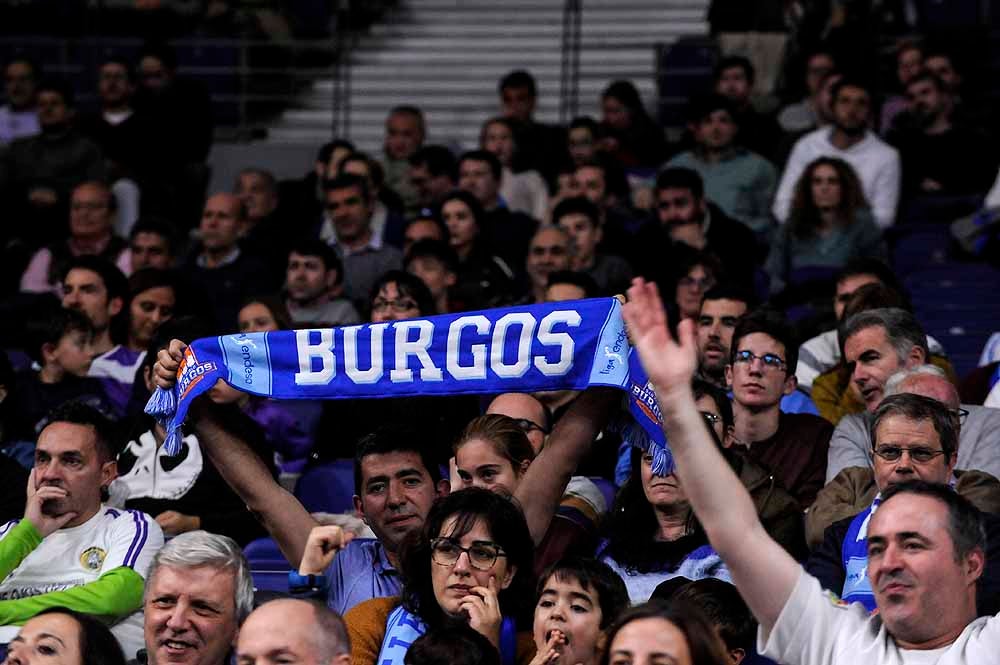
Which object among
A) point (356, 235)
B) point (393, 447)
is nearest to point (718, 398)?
point (393, 447)

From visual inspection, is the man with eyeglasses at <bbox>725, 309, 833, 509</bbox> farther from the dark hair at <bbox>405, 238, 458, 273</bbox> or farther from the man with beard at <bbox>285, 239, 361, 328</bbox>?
the man with beard at <bbox>285, 239, 361, 328</bbox>

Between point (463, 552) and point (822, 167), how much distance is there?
5.07 m

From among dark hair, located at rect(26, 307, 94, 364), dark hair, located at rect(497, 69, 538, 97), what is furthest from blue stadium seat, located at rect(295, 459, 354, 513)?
dark hair, located at rect(497, 69, 538, 97)

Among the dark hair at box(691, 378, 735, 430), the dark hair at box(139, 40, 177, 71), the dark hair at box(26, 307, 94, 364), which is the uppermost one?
the dark hair at box(139, 40, 177, 71)

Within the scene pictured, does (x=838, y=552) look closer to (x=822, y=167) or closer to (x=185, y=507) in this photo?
(x=185, y=507)

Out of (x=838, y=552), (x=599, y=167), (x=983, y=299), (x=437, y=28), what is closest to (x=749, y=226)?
(x=599, y=167)

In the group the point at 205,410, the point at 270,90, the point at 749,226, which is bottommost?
the point at 205,410

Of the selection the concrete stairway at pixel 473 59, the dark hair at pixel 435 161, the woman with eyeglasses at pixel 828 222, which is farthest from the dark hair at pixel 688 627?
the concrete stairway at pixel 473 59

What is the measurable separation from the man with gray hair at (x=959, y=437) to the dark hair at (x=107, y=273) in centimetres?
373

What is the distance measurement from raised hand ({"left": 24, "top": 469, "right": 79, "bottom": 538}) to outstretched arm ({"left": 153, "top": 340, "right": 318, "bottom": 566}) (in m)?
0.66

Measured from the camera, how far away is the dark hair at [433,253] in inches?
347

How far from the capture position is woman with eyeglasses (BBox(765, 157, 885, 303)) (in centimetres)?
938

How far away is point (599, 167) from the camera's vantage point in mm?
10266

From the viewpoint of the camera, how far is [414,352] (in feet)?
18.0
